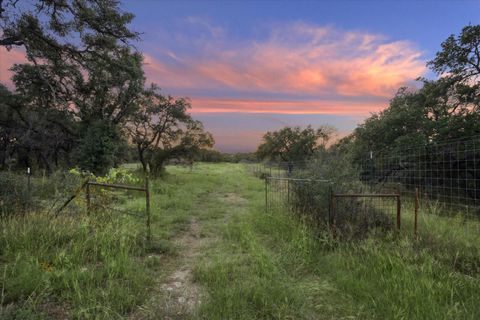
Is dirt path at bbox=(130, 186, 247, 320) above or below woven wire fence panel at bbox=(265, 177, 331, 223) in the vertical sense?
below

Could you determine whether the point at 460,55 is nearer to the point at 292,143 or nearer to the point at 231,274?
the point at 231,274

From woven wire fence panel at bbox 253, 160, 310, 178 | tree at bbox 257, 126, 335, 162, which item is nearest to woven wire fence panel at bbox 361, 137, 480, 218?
woven wire fence panel at bbox 253, 160, 310, 178

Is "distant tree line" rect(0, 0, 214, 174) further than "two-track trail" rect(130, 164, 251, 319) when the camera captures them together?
Yes


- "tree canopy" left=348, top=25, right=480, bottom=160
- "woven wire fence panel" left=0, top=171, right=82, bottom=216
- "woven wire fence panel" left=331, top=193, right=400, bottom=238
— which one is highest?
"tree canopy" left=348, top=25, right=480, bottom=160

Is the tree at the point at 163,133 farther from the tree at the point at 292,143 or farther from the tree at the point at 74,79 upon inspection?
the tree at the point at 292,143

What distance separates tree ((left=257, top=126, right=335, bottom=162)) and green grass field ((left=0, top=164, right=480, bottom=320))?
113 feet

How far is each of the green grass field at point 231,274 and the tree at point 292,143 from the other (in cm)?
3435

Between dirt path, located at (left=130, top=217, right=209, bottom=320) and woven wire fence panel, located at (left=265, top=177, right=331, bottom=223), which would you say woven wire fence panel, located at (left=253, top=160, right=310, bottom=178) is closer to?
woven wire fence panel, located at (left=265, top=177, right=331, bottom=223)

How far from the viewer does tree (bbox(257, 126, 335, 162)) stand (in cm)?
3919

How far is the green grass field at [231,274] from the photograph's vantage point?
8.75 feet

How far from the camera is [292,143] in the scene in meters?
40.5

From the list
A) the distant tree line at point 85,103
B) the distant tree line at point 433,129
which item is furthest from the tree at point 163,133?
the distant tree line at point 433,129

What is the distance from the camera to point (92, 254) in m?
3.76

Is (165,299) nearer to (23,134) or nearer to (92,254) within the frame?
(92,254)
